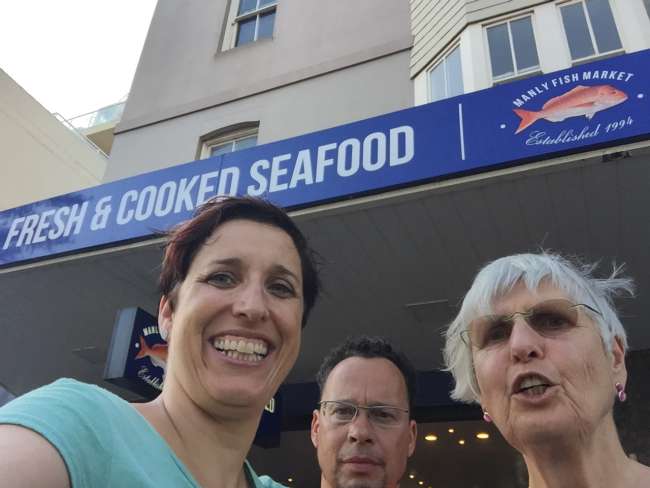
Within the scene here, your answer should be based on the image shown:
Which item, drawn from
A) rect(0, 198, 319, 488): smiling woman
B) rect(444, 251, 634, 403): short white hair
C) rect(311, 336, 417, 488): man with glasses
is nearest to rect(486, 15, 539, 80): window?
rect(311, 336, 417, 488): man with glasses

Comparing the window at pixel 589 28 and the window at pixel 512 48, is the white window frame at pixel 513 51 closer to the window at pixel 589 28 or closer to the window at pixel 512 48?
the window at pixel 512 48

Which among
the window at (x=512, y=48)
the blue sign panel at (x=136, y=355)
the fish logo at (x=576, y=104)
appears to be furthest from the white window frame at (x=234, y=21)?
the fish logo at (x=576, y=104)

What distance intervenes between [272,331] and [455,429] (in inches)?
294

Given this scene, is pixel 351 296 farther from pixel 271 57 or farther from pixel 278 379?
pixel 271 57

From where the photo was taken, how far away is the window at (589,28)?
6.12m

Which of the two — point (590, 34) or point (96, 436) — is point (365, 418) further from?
point (590, 34)

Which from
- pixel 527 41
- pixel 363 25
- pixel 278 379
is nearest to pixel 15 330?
pixel 278 379

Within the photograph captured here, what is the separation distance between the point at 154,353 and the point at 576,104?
172 inches

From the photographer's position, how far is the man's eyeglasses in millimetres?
2570

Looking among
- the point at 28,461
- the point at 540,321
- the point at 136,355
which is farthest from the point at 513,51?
the point at 28,461

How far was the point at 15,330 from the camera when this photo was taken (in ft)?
23.1

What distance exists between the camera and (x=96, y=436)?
0.98 meters

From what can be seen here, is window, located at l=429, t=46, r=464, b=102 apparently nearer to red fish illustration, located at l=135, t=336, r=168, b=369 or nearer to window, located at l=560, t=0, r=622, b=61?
window, located at l=560, t=0, r=622, b=61

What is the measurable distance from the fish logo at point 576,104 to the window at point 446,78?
10.3ft
